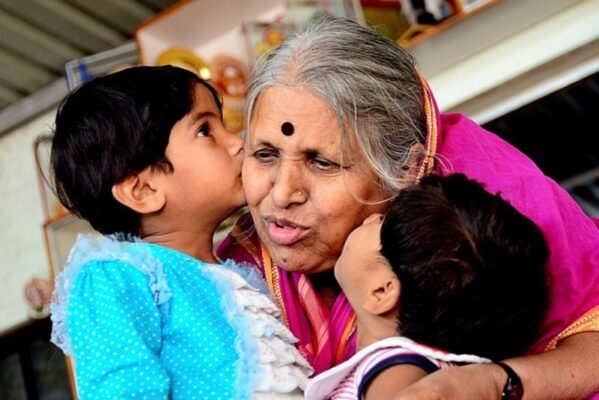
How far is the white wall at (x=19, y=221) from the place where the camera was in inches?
173

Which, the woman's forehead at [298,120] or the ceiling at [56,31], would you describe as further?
the ceiling at [56,31]

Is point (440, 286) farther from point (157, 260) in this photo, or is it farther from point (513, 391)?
point (157, 260)

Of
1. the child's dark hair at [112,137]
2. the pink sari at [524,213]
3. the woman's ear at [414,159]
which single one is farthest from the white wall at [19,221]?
the woman's ear at [414,159]

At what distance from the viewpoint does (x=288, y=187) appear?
53.9 inches

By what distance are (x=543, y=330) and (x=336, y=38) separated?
1.92 feet

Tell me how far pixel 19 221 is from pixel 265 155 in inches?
134

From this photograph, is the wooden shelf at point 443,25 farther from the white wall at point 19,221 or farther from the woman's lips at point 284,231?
the white wall at point 19,221

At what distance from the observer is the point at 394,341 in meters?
1.13

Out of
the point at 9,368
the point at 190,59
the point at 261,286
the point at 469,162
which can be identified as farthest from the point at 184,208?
the point at 9,368

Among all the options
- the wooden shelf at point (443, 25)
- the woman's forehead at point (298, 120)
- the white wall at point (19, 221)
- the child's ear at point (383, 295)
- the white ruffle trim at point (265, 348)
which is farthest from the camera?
the white wall at point (19, 221)

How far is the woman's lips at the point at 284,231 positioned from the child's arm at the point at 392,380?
360 mm

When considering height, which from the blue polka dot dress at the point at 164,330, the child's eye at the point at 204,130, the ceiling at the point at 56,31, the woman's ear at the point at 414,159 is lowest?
the blue polka dot dress at the point at 164,330

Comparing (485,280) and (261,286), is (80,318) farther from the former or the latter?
(485,280)

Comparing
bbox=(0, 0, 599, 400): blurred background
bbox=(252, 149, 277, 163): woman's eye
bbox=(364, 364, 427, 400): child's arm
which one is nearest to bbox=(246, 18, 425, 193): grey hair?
bbox=(252, 149, 277, 163): woman's eye
